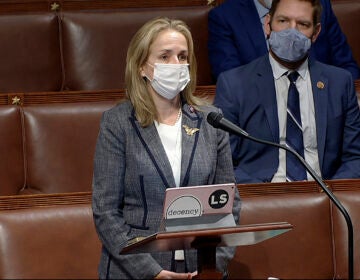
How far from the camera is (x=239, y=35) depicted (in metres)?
1.52

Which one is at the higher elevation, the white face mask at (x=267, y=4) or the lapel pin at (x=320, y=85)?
the white face mask at (x=267, y=4)

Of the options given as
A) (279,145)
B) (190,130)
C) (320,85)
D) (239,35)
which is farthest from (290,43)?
(279,145)

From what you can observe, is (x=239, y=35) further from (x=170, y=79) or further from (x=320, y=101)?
(x=170, y=79)

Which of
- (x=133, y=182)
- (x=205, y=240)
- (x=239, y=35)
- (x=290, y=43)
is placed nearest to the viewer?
(x=205, y=240)

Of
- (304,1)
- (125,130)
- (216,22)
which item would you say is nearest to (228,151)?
(125,130)

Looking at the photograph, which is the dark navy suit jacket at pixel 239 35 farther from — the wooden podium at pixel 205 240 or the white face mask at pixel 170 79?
the wooden podium at pixel 205 240

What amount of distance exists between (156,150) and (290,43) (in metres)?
0.36

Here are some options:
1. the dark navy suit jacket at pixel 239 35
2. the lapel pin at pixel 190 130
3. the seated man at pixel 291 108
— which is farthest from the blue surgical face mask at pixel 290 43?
the lapel pin at pixel 190 130

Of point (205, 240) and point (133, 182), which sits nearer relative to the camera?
point (205, 240)

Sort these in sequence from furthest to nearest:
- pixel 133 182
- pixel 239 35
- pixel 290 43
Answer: pixel 239 35
pixel 290 43
pixel 133 182

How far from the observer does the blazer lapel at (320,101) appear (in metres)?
1.33

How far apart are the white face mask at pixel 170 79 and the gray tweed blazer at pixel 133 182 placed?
0.06 m

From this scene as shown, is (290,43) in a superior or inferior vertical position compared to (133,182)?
Answer: superior

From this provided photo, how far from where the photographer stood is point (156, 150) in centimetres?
107
